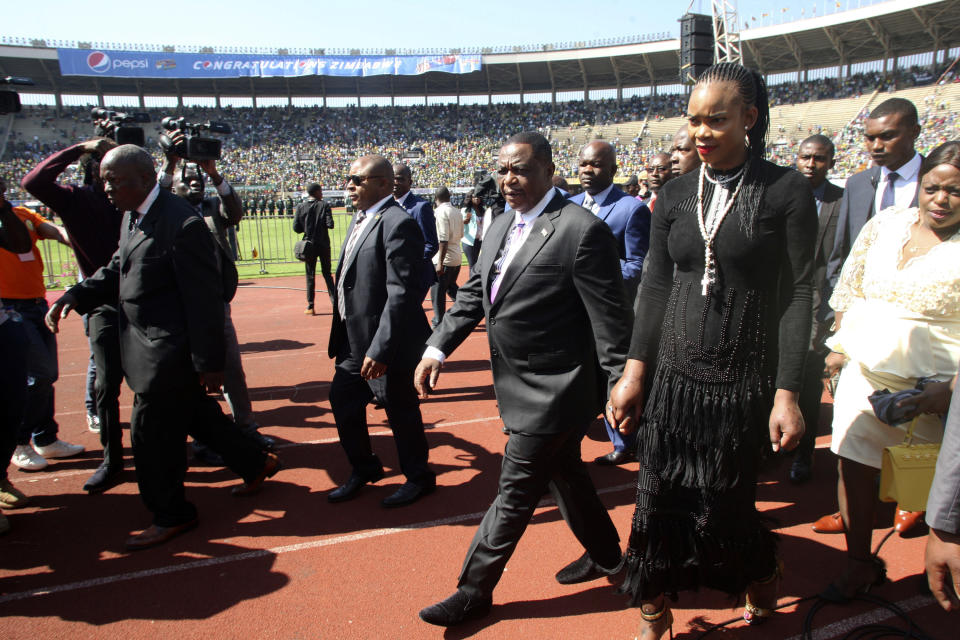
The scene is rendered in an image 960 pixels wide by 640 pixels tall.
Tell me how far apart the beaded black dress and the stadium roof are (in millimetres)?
38653

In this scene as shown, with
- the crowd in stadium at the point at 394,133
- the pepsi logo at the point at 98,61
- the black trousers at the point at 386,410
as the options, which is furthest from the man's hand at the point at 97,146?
the pepsi logo at the point at 98,61

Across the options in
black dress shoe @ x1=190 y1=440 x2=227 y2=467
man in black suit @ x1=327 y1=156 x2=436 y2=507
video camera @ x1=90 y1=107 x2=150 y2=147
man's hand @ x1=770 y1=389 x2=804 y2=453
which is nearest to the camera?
man's hand @ x1=770 y1=389 x2=804 y2=453

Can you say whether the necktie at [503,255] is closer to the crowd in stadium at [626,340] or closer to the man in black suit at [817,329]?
the crowd in stadium at [626,340]

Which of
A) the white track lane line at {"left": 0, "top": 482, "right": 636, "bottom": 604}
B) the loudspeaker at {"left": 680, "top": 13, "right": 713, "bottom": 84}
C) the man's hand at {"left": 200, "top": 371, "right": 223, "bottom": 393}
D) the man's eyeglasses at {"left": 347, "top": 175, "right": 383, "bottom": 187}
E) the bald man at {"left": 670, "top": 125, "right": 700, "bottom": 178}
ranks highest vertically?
the loudspeaker at {"left": 680, "top": 13, "right": 713, "bottom": 84}

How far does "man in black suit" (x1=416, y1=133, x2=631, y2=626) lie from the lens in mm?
2564

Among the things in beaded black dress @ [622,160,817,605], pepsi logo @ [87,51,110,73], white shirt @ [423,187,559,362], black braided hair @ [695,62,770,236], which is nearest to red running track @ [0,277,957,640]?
beaded black dress @ [622,160,817,605]

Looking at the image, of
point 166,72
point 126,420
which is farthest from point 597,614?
point 166,72

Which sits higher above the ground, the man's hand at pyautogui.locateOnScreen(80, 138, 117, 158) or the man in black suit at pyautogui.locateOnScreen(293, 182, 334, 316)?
the man's hand at pyautogui.locateOnScreen(80, 138, 117, 158)

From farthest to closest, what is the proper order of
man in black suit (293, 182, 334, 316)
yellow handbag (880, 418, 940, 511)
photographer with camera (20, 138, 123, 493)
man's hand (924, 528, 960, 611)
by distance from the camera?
→ man in black suit (293, 182, 334, 316) → photographer with camera (20, 138, 123, 493) → yellow handbag (880, 418, 940, 511) → man's hand (924, 528, 960, 611)

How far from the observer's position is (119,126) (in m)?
4.52

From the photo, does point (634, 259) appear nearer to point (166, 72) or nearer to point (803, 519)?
point (803, 519)

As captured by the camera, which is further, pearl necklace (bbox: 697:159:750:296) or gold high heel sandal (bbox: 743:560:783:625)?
gold high heel sandal (bbox: 743:560:783:625)

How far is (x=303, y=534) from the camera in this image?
3.60 m

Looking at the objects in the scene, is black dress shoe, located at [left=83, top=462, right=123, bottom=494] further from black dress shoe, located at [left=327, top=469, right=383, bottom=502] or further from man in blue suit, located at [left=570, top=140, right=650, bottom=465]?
man in blue suit, located at [left=570, top=140, right=650, bottom=465]
